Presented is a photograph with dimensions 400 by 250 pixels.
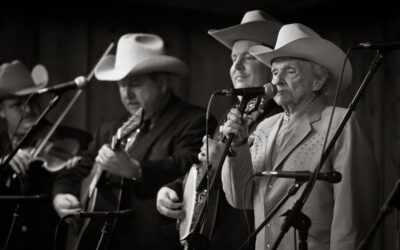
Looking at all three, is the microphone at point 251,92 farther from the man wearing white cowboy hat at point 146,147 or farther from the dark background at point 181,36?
the dark background at point 181,36

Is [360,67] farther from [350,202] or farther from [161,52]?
[350,202]

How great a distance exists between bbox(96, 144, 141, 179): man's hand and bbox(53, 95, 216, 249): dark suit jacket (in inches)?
2.0

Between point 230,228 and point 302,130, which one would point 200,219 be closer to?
point 302,130

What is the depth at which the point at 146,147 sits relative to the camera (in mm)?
3914

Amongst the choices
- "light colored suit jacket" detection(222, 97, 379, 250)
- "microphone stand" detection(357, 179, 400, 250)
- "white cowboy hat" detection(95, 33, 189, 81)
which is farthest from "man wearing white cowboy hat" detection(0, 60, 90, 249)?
"microphone stand" detection(357, 179, 400, 250)

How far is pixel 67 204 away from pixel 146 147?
25.0 inches

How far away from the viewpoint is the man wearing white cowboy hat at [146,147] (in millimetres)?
3695

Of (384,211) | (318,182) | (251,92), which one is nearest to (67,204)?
(318,182)

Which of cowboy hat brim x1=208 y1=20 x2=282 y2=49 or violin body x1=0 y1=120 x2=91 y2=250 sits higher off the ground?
cowboy hat brim x1=208 y1=20 x2=282 y2=49

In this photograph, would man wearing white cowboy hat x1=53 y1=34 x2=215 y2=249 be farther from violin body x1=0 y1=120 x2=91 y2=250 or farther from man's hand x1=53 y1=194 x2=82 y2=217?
violin body x1=0 y1=120 x2=91 y2=250

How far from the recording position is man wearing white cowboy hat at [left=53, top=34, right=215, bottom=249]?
3.70m

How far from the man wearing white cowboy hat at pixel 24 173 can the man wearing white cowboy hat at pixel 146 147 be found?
38 cm

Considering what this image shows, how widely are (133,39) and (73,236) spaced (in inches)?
52.5

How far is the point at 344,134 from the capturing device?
2.74 m
